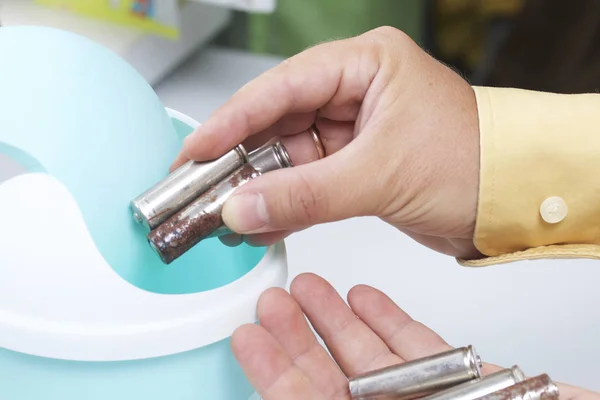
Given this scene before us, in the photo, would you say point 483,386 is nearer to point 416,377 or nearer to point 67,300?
point 416,377

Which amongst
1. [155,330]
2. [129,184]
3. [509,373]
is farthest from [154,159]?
[509,373]

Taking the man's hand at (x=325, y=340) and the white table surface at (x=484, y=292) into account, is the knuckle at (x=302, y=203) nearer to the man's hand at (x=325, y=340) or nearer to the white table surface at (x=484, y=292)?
the man's hand at (x=325, y=340)

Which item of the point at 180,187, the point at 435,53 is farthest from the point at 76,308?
the point at 435,53

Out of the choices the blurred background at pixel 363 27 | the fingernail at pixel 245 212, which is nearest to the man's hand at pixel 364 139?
the fingernail at pixel 245 212

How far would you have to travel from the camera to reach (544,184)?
683 mm

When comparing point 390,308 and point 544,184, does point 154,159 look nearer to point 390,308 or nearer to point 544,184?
point 390,308

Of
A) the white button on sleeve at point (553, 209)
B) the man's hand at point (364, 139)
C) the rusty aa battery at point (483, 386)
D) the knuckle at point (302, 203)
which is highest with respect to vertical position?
the man's hand at point (364, 139)

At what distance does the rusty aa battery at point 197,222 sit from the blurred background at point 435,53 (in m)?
0.22

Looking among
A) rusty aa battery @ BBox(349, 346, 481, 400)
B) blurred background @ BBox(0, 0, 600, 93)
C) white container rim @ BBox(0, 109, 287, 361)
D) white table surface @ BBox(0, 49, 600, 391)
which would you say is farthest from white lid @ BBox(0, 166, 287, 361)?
blurred background @ BBox(0, 0, 600, 93)

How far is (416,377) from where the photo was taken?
58 cm

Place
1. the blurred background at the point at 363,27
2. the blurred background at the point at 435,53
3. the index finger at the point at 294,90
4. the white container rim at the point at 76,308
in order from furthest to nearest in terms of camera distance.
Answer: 1. the blurred background at the point at 363,27
2. the blurred background at the point at 435,53
3. the index finger at the point at 294,90
4. the white container rim at the point at 76,308

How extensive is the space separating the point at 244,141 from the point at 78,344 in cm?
26

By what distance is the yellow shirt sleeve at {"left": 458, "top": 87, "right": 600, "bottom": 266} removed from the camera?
669 millimetres

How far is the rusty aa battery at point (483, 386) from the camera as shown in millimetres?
558
